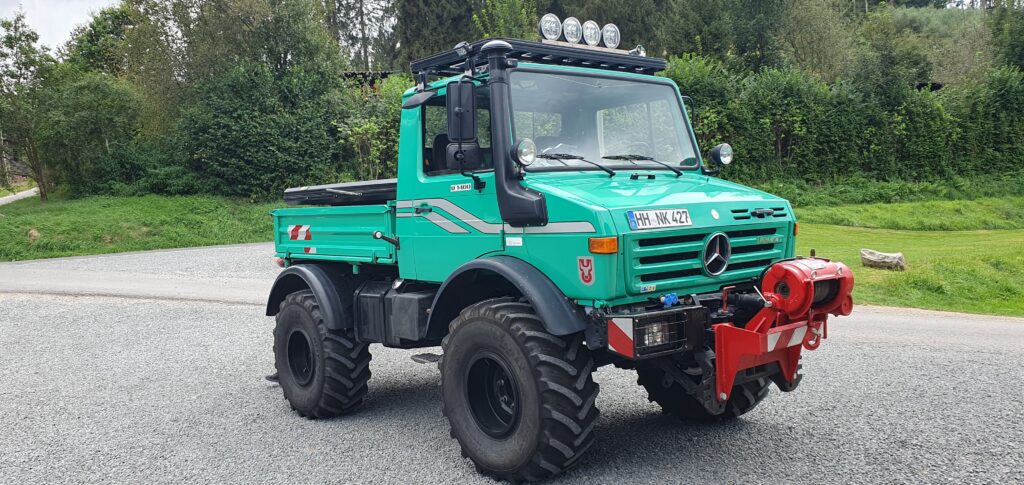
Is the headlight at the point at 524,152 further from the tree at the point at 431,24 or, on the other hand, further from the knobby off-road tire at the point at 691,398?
the tree at the point at 431,24

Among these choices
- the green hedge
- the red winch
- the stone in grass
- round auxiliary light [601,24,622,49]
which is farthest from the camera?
the green hedge

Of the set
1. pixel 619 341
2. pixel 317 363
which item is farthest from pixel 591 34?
pixel 317 363

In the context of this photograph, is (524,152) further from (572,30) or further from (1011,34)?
(1011,34)

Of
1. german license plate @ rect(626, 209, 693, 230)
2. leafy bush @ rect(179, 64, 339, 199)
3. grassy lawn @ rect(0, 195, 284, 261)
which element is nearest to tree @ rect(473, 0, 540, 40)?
leafy bush @ rect(179, 64, 339, 199)

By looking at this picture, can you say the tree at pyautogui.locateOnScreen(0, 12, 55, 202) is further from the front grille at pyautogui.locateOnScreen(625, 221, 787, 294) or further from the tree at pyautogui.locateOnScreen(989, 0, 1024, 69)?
the tree at pyautogui.locateOnScreen(989, 0, 1024, 69)

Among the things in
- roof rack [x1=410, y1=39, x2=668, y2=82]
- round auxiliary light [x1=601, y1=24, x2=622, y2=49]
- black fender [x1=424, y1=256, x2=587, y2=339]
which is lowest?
black fender [x1=424, y1=256, x2=587, y2=339]

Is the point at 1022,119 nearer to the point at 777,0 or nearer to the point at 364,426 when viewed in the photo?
the point at 777,0

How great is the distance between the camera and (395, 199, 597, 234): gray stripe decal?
4559 mm

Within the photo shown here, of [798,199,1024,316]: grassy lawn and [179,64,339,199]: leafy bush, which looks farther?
[179,64,339,199]: leafy bush

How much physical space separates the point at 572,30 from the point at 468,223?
1653mm

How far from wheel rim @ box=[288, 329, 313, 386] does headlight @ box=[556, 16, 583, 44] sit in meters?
3.40

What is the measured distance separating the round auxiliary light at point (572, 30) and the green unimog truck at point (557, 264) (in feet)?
0.40

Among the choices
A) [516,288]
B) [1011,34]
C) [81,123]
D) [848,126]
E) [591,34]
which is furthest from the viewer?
[1011,34]

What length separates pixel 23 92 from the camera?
2712 centimetres
